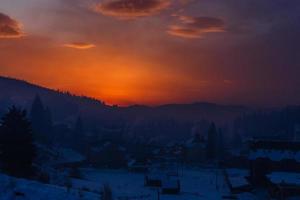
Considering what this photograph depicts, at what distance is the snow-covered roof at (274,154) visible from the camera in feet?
233

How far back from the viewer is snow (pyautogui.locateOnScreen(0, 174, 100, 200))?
16375mm

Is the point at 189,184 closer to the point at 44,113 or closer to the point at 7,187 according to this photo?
the point at 7,187

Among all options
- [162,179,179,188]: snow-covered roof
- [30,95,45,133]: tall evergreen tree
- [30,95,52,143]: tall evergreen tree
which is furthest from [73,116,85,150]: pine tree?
[162,179,179,188]: snow-covered roof

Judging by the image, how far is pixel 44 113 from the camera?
131m

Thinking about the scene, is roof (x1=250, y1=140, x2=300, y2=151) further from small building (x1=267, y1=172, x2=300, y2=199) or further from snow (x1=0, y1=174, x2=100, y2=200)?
snow (x1=0, y1=174, x2=100, y2=200)

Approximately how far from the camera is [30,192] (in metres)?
16.8

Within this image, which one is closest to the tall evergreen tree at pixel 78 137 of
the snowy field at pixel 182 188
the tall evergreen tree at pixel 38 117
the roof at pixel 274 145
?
the tall evergreen tree at pixel 38 117

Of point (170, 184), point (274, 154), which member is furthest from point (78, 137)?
point (170, 184)

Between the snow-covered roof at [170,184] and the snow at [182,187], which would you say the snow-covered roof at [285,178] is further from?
the snow-covered roof at [170,184]

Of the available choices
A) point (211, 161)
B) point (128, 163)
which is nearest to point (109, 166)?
point (128, 163)

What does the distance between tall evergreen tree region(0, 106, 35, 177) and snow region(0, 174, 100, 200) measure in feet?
42.4

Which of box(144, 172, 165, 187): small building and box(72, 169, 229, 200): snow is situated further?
box(144, 172, 165, 187): small building

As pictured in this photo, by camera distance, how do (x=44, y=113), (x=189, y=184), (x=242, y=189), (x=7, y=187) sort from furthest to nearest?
(x=44, y=113) → (x=189, y=184) → (x=242, y=189) → (x=7, y=187)

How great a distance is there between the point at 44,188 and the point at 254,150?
57802 millimetres
